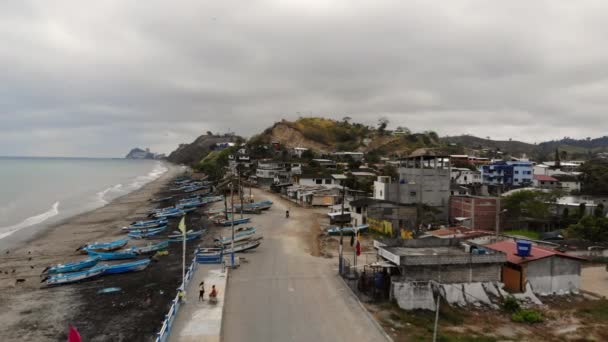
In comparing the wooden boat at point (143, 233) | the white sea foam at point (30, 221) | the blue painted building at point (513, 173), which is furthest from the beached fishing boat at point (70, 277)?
the blue painted building at point (513, 173)

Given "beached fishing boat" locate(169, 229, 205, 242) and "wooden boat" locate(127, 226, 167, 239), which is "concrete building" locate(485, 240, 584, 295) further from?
"wooden boat" locate(127, 226, 167, 239)

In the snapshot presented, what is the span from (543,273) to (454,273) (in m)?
6.00

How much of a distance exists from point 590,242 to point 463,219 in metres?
11.1

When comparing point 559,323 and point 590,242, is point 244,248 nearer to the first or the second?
point 559,323

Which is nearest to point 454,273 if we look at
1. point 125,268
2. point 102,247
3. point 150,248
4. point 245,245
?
point 245,245

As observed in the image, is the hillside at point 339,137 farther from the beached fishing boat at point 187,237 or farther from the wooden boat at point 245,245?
the wooden boat at point 245,245

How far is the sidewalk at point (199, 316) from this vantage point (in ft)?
51.7

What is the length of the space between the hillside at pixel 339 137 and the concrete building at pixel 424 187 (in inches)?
3433

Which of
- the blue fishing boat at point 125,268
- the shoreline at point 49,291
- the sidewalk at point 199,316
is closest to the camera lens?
the sidewalk at point 199,316

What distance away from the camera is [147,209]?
2566 inches

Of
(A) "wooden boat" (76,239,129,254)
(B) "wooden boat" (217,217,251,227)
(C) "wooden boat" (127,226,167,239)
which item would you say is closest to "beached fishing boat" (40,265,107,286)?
(A) "wooden boat" (76,239,129,254)

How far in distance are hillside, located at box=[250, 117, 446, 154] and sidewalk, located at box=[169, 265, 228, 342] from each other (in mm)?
117489

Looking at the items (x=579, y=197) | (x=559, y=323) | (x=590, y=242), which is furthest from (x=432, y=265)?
(x=579, y=197)

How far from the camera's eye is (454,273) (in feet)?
68.1
